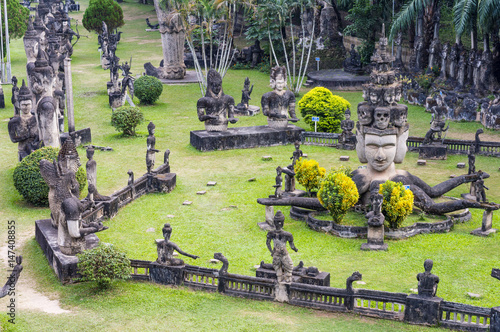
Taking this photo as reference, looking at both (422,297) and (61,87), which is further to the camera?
(61,87)

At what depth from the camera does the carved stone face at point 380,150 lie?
18078 millimetres

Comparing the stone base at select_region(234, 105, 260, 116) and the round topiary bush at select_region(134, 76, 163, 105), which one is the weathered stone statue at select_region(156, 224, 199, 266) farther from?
the round topiary bush at select_region(134, 76, 163, 105)

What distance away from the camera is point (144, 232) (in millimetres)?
17609

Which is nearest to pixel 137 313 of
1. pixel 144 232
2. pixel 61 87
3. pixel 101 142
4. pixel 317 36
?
pixel 144 232

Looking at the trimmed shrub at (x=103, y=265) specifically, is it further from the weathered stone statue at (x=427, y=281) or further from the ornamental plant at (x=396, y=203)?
the ornamental plant at (x=396, y=203)

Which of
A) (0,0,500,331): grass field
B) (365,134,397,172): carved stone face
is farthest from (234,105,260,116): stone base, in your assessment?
(365,134,397,172): carved stone face

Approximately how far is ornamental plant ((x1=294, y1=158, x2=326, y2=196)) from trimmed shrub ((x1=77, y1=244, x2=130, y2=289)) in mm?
6722

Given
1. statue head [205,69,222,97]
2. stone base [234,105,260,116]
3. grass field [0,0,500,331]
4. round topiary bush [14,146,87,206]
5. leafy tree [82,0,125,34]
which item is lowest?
grass field [0,0,500,331]

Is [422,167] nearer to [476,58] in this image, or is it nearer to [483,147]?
[483,147]

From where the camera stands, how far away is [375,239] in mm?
16422

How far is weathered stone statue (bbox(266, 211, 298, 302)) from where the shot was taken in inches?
523

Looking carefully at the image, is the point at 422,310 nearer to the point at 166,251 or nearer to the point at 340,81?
the point at 166,251

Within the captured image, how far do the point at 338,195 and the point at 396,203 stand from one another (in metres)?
1.39

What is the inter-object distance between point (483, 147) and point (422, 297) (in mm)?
13608
